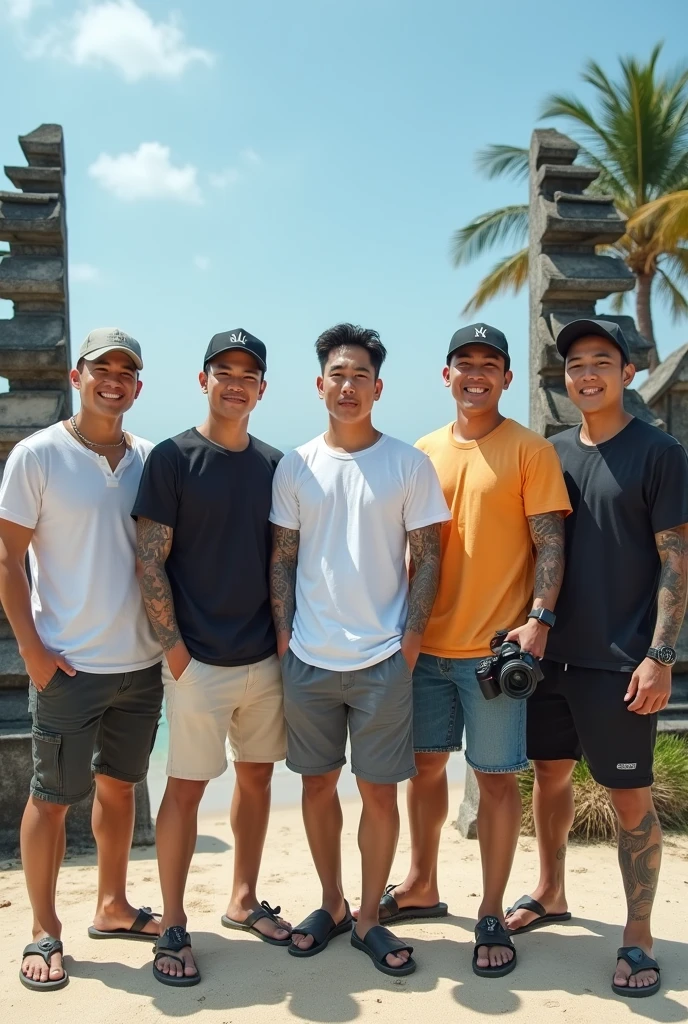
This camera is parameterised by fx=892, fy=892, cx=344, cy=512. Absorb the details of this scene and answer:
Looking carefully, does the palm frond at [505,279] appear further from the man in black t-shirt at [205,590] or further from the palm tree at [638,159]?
the man in black t-shirt at [205,590]

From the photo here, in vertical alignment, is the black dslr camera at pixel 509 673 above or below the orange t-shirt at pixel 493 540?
below

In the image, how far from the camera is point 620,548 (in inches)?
137

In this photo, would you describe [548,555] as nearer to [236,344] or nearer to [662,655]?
[662,655]

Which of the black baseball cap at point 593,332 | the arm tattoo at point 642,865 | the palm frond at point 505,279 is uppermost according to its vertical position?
the palm frond at point 505,279

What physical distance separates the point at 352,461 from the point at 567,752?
1558 millimetres

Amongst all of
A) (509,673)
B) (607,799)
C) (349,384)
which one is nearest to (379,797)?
(509,673)

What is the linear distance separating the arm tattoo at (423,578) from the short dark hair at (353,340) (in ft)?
2.34

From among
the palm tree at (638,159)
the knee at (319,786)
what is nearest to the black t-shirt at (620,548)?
the knee at (319,786)

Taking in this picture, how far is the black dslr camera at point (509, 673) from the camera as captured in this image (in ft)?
10.8

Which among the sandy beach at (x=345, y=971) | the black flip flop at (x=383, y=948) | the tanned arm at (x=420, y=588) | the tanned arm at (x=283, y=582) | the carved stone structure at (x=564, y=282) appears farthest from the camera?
the carved stone structure at (x=564, y=282)

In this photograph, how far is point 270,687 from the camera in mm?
3697

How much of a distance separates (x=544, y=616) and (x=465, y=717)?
60cm

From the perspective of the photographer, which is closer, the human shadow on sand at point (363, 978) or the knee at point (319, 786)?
the human shadow on sand at point (363, 978)

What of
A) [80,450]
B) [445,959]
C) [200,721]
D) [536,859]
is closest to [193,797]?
[200,721]
